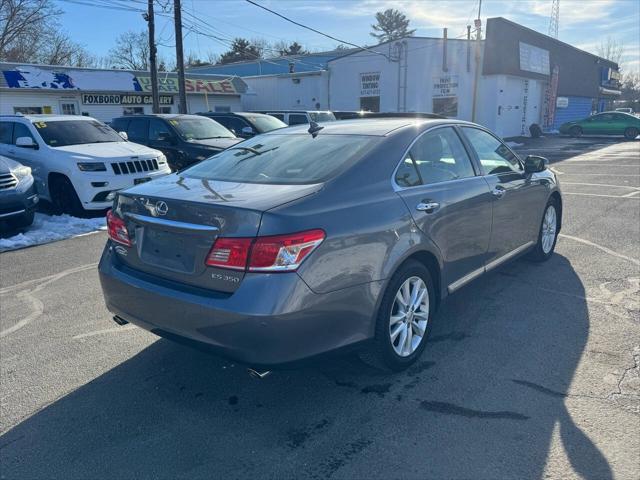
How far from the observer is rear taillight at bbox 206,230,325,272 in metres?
2.64

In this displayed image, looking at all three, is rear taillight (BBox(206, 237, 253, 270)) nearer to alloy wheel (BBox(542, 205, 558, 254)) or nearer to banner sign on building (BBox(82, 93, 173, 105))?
alloy wheel (BBox(542, 205, 558, 254))

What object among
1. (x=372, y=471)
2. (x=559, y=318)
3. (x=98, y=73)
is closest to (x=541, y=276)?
(x=559, y=318)

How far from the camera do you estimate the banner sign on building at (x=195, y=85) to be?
25.0 metres

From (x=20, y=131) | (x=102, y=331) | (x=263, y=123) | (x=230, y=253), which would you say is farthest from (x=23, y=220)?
(x=263, y=123)

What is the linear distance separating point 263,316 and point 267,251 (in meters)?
0.33

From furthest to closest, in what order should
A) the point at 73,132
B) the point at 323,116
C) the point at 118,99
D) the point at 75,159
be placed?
the point at 118,99 → the point at 323,116 → the point at 73,132 → the point at 75,159

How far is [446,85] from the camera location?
28250 mm

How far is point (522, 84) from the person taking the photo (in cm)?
3134

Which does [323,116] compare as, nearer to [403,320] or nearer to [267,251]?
[403,320]

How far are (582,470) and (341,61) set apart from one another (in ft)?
102

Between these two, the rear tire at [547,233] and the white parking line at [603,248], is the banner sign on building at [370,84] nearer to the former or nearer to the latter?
the white parking line at [603,248]

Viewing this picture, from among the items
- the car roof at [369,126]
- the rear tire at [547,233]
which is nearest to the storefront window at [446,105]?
the rear tire at [547,233]

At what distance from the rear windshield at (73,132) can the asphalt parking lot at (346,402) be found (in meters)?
5.11

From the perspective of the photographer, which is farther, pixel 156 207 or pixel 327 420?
pixel 156 207
